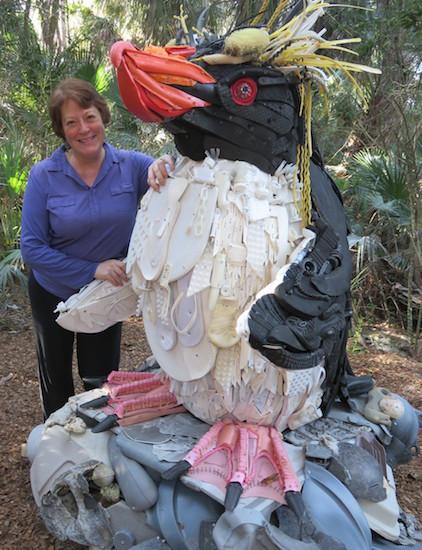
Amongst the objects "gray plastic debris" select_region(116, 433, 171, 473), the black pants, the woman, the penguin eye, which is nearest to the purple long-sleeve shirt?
the woman

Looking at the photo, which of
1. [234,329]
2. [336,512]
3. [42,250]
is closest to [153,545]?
[336,512]

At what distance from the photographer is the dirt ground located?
1.97m

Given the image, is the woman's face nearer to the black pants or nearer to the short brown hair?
the short brown hair

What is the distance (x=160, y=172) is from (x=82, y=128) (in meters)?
0.47

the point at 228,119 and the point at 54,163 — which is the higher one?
the point at 228,119

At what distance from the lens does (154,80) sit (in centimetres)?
138

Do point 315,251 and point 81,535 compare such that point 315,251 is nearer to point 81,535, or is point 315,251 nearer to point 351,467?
point 351,467

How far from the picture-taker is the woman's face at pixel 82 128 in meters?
1.94

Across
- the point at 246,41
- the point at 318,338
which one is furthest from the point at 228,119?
the point at 318,338

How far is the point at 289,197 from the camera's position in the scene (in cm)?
158

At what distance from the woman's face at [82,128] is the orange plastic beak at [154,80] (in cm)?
58

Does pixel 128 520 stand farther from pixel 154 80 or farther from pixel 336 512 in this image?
pixel 154 80

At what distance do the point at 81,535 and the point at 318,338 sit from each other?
3.03 feet

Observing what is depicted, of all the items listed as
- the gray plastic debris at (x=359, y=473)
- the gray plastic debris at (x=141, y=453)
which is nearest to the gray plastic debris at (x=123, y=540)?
the gray plastic debris at (x=141, y=453)
